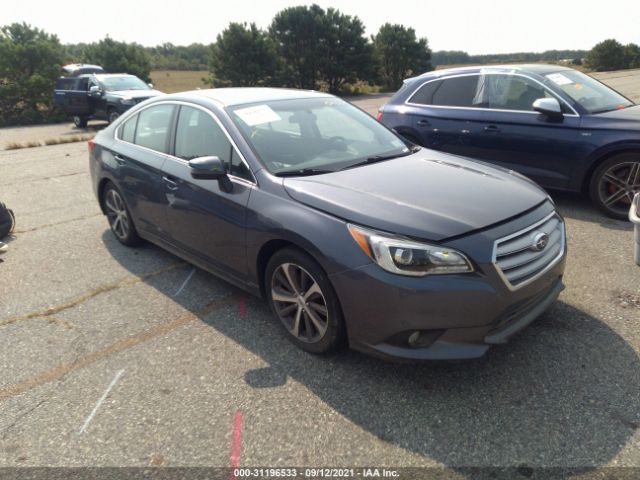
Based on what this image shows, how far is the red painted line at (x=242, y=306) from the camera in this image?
3.80 m

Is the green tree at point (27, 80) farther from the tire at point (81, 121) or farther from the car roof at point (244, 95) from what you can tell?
the car roof at point (244, 95)

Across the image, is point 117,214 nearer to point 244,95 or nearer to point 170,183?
point 170,183

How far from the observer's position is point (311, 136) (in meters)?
3.85

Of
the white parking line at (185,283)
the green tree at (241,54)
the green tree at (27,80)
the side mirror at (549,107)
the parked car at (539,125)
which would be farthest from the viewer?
the green tree at (241,54)

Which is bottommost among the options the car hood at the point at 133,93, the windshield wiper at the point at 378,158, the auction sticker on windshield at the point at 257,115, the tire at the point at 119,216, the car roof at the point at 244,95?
the tire at the point at 119,216

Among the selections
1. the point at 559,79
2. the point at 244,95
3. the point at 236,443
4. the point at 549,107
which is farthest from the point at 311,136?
the point at 559,79

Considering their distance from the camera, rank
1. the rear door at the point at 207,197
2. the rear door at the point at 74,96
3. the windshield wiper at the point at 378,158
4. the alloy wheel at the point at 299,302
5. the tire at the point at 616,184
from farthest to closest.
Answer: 1. the rear door at the point at 74,96
2. the tire at the point at 616,184
3. the windshield wiper at the point at 378,158
4. the rear door at the point at 207,197
5. the alloy wheel at the point at 299,302

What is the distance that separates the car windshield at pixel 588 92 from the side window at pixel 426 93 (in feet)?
4.76

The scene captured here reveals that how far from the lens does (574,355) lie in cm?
304

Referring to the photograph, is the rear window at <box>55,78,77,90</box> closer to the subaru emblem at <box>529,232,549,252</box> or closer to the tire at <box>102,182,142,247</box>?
the tire at <box>102,182,142,247</box>

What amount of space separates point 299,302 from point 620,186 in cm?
413

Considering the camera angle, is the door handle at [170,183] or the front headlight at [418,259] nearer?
the front headlight at [418,259]

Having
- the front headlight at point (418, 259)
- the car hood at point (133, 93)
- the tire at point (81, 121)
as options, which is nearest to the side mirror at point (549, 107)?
the front headlight at point (418, 259)

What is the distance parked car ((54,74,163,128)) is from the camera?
50.2 feet
